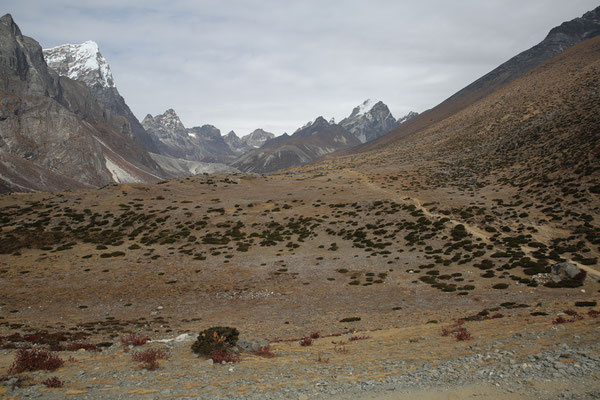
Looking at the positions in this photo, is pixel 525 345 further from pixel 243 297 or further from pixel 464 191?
pixel 464 191

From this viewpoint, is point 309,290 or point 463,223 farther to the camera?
point 463,223

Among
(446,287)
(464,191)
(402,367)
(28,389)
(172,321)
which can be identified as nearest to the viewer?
(28,389)

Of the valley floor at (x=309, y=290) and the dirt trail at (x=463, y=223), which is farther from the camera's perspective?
the dirt trail at (x=463, y=223)

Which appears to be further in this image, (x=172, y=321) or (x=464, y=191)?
(x=464, y=191)

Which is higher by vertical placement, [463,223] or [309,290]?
[463,223]

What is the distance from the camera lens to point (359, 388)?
12016 mm

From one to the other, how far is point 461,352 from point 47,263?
44.9 meters

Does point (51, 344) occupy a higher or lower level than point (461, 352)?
higher

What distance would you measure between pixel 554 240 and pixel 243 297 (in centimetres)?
3697

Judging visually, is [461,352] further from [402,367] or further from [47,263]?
[47,263]

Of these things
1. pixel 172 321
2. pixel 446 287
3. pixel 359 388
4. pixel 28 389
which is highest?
pixel 28 389

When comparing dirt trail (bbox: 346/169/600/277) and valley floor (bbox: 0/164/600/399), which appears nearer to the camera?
valley floor (bbox: 0/164/600/399)

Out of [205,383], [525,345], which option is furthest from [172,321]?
[525,345]

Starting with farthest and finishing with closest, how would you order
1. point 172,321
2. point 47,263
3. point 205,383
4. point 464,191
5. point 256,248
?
point 464,191 → point 256,248 → point 47,263 → point 172,321 → point 205,383
